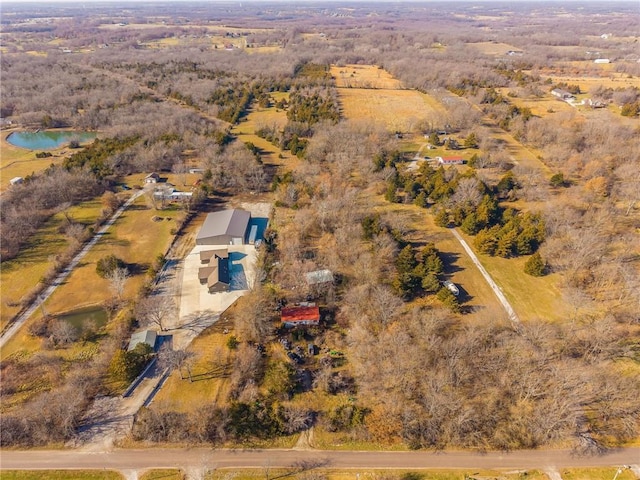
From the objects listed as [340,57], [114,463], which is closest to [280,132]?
[114,463]

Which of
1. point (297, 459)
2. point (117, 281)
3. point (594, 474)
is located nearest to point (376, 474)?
point (297, 459)

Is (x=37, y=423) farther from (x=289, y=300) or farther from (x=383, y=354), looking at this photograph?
(x=383, y=354)

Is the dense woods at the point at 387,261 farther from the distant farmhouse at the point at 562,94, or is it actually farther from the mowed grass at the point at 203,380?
the distant farmhouse at the point at 562,94

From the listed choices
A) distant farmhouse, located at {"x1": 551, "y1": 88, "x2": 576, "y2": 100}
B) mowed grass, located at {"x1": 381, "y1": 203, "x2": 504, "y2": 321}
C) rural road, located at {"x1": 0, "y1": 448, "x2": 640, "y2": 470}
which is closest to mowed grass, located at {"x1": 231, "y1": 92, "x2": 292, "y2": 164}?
mowed grass, located at {"x1": 381, "y1": 203, "x2": 504, "y2": 321}

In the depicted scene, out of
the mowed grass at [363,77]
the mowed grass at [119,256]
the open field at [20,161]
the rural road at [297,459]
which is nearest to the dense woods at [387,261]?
the rural road at [297,459]

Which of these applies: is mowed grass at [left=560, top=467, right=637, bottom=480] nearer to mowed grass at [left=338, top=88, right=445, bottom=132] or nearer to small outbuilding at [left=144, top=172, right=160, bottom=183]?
small outbuilding at [left=144, top=172, right=160, bottom=183]
